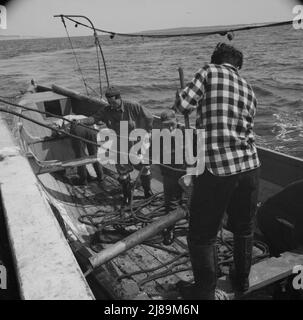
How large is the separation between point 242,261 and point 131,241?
1184 millimetres

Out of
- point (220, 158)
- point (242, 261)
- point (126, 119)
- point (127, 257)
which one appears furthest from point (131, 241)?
point (126, 119)

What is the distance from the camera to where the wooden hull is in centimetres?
384

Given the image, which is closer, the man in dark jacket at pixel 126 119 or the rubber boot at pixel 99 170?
the man in dark jacket at pixel 126 119

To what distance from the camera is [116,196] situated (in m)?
6.41

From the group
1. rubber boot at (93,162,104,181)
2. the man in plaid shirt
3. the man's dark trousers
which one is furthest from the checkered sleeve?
rubber boot at (93,162,104,181)

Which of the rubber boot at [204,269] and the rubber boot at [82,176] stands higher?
the rubber boot at [204,269]

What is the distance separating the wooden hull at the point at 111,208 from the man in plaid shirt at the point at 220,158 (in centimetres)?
80

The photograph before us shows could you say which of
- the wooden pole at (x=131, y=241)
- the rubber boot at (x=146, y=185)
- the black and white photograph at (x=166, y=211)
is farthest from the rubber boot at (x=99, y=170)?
the wooden pole at (x=131, y=241)

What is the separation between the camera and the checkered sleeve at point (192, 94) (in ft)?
8.64

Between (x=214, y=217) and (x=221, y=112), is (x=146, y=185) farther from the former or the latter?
(x=221, y=112)

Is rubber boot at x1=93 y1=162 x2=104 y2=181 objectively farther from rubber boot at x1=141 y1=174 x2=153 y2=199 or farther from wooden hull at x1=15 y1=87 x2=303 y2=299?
rubber boot at x1=141 y1=174 x2=153 y2=199

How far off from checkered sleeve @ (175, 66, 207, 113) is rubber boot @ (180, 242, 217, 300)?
113 cm

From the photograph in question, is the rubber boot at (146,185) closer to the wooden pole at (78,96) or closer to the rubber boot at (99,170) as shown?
the rubber boot at (99,170)
